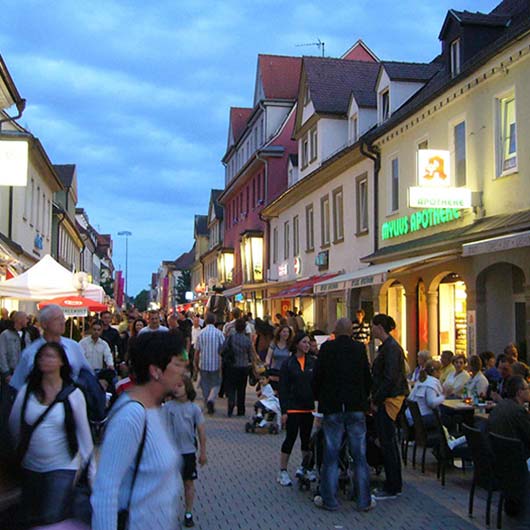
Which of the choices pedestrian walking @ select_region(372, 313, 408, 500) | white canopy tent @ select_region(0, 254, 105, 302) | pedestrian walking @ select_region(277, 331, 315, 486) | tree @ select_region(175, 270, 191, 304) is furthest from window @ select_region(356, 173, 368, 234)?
tree @ select_region(175, 270, 191, 304)

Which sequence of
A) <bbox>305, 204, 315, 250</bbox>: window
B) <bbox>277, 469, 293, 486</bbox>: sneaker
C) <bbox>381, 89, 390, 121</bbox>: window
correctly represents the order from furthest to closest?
<bbox>305, 204, 315, 250</bbox>: window
<bbox>381, 89, 390, 121</bbox>: window
<bbox>277, 469, 293, 486</bbox>: sneaker

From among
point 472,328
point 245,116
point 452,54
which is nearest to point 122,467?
point 472,328

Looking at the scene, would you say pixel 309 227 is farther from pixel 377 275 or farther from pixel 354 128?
pixel 377 275

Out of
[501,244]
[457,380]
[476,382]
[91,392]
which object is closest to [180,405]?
[91,392]

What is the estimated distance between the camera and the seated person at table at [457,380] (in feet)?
36.6

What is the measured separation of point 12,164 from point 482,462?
1237 cm

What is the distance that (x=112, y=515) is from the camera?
2.80 m

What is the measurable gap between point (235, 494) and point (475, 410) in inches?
139

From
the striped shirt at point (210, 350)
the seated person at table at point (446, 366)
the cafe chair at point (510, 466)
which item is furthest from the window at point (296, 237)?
the cafe chair at point (510, 466)

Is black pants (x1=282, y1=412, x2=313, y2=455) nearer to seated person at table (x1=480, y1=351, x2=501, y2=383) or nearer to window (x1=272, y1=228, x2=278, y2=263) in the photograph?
seated person at table (x1=480, y1=351, x2=501, y2=383)

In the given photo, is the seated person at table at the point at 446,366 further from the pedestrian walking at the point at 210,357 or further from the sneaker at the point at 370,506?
the sneaker at the point at 370,506

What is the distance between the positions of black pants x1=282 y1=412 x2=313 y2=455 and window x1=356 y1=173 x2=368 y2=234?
45.2 ft

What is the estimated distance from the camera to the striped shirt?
13.8 meters

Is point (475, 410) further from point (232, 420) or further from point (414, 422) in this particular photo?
point (232, 420)
